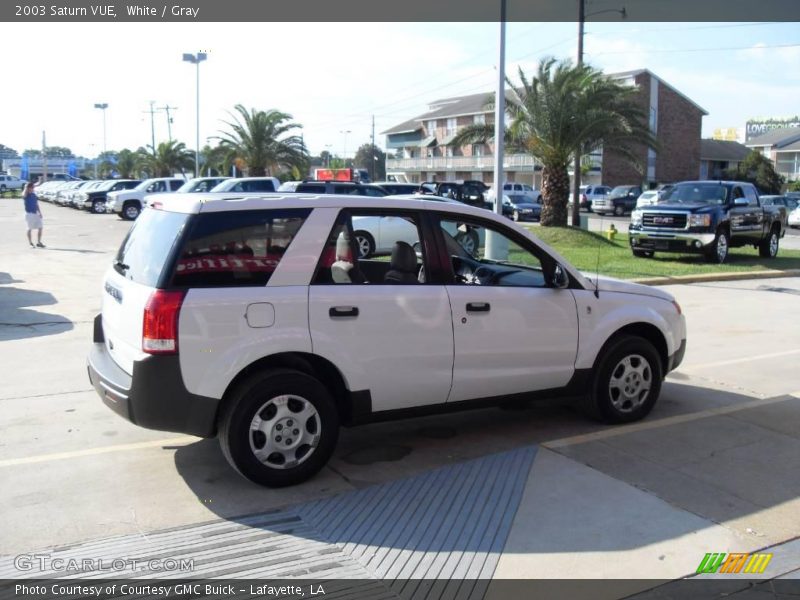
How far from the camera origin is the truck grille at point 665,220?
18297 mm

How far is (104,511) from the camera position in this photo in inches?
176

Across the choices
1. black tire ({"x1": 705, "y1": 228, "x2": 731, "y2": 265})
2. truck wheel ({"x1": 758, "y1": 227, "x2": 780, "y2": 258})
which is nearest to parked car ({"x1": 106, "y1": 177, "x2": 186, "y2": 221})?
black tire ({"x1": 705, "y1": 228, "x2": 731, "y2": 265})

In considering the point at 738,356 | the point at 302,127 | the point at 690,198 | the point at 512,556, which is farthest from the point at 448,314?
the point at 302,127

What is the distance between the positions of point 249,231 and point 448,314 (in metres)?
1.46

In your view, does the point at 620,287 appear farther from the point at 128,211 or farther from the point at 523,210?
the point at 523,210

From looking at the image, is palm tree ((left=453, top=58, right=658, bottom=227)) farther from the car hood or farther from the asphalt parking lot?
the car hood

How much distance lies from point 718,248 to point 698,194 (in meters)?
1.67

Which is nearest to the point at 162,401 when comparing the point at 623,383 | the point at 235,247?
the point at 235,247

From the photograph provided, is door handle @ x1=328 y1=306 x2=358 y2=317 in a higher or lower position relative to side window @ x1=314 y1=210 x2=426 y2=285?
lower

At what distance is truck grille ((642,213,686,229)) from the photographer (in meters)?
18.3

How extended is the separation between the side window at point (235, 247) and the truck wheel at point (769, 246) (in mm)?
18479

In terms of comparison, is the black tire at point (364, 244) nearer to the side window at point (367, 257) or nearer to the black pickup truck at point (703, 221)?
the side window at point (367, 257)

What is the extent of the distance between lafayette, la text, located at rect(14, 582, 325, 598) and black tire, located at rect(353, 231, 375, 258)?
2387 millimetres

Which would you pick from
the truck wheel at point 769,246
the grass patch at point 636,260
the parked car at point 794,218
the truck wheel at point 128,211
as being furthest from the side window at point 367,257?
the parked car at point 794,218
